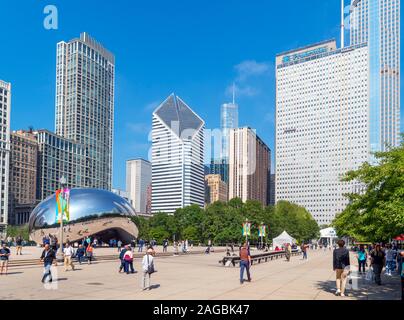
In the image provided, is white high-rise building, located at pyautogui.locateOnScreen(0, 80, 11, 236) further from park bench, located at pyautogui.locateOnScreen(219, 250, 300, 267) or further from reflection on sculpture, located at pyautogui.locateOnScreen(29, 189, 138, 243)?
park bench, located at pyautogui.locateOnScreen(219, 250, 300, 267)

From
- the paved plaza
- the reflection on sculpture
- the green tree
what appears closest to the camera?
the green tree

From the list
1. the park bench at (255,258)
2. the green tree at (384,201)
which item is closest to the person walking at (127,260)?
the park bench at (255,258)

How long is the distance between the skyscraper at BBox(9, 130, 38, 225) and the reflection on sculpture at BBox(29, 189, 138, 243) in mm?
107076

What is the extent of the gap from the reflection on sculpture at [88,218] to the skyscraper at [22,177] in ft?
351

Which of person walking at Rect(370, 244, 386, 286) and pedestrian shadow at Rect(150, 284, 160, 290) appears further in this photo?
person walking at Rect(370, 244, 386, 286)

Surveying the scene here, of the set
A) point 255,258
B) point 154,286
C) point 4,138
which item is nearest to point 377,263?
point 154,286

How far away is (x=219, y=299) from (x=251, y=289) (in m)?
3.31

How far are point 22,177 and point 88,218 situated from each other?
123m

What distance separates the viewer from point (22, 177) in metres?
168

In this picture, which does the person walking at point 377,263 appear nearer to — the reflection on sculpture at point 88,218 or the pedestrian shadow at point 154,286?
the pedestrian shadow at point 154,286

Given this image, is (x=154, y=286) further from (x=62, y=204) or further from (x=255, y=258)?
(x=255, y=258)

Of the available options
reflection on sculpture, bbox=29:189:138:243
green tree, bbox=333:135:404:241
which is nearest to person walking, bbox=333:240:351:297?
green tree, bbox=333:135:404:241

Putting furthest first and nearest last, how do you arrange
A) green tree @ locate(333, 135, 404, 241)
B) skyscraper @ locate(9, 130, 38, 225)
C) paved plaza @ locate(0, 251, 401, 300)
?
skyscraper @ locate(9, 130, 38, 225) < paved plaza @ locate(0, 251, 401, 300) < green tree @ locate(333, 135, 404, 241)

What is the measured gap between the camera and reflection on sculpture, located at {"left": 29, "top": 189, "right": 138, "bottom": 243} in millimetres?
55906
